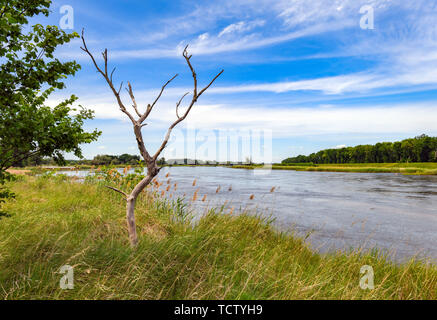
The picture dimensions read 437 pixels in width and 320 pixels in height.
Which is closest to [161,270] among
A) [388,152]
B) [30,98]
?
[30,98]

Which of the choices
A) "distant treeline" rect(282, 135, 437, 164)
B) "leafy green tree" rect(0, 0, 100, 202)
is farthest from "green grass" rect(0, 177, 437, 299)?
→ "distant treeline" rect(282, 135, 437, 164)

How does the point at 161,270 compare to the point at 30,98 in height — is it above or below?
below

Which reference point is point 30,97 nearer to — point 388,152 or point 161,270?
point 161,270

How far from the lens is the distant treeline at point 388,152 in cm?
8600

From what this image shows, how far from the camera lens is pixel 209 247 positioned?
15.8 feet

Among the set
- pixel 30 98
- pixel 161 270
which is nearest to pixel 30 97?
pixel 30 98

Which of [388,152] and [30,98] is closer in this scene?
[30,98]

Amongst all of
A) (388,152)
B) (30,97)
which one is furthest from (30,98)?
(388,152)

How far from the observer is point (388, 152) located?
9562cm

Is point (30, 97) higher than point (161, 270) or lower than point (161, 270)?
higher

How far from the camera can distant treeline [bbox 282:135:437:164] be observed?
8600 centimetres

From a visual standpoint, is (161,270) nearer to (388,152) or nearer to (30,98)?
(30,98)

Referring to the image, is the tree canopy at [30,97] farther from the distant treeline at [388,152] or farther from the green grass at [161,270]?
the distant treeline at [388,152]

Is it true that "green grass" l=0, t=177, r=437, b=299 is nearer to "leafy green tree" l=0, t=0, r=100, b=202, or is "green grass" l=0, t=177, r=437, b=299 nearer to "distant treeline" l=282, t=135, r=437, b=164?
"leafy green tree" l=0, t=0, r=100, b=202
